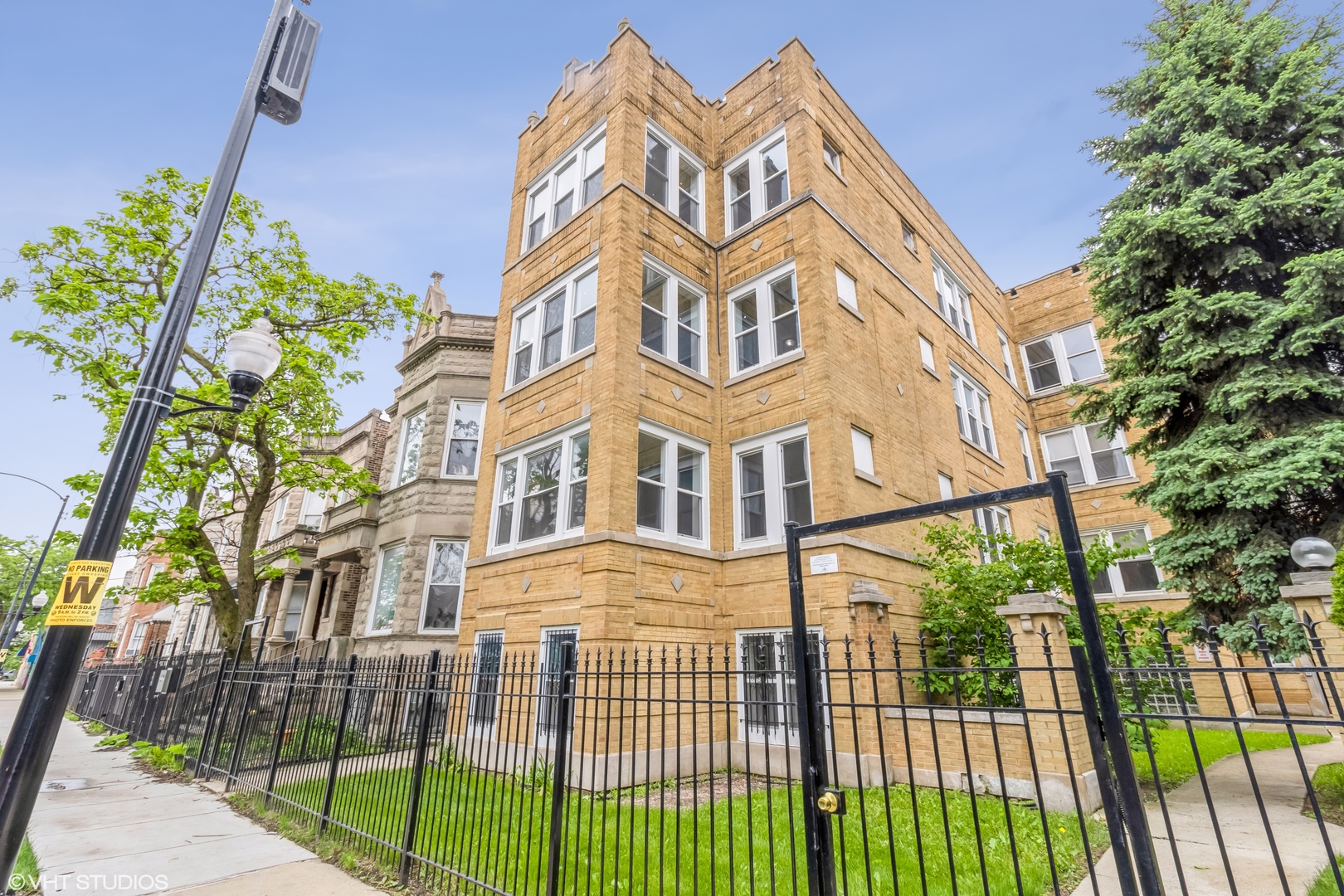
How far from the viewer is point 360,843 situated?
6.07 metres

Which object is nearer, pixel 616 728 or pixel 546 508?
pixel 616 728

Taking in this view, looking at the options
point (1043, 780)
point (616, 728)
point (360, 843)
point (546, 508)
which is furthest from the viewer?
point (546, 508)

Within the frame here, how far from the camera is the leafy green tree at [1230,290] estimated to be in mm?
8922

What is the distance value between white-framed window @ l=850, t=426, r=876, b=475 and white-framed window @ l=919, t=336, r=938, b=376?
4.49 metres

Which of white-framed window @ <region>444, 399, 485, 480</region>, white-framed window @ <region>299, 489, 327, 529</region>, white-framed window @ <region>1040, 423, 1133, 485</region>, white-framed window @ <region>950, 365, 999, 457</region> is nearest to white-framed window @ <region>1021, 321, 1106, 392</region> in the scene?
white-framed window @ <region>1040, 423, 1133, 485</region>

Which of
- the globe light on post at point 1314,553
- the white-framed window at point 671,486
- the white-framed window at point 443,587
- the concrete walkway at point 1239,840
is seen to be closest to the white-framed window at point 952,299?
the white-framed window at point 671,486

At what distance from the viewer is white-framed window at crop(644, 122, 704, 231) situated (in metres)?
13.7

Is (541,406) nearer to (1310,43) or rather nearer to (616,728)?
(616,728)

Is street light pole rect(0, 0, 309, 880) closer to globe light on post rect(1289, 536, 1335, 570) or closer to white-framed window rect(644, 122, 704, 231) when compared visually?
white-framed window rect(644, 122, 704, 231)

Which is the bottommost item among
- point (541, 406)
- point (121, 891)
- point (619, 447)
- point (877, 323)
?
point (121, 891)

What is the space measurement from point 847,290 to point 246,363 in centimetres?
1125

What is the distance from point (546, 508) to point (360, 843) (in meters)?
6.38

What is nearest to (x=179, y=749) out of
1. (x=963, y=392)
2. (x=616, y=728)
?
(x=616, y=728)

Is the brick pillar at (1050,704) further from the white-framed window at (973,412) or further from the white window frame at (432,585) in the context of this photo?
A: the white window frame at (432,585)
